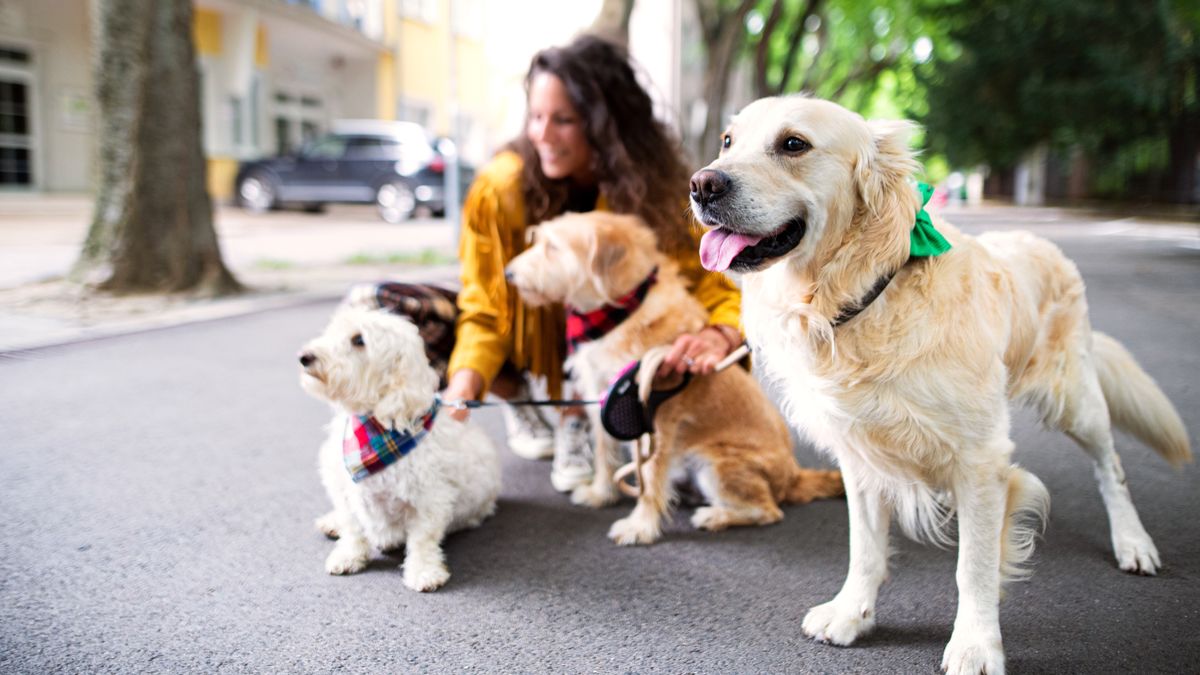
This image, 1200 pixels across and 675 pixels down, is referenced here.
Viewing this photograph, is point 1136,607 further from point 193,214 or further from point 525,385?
point 193,214

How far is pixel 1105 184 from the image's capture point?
29.3 m

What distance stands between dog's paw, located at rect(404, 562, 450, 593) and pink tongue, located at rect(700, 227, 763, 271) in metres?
1.48

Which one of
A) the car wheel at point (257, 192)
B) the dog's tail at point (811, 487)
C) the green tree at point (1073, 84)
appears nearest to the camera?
the dog's tail at point (811, 487)

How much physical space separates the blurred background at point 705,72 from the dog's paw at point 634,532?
46.4ft

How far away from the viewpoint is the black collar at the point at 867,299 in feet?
7.31

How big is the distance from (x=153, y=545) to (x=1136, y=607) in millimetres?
3510

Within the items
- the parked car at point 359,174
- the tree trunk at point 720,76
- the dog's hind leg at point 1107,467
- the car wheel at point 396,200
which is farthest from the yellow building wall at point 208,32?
the dog's hind leg at point 1107,467

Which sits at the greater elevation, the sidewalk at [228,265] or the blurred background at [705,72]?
the blurred background at [705,72]

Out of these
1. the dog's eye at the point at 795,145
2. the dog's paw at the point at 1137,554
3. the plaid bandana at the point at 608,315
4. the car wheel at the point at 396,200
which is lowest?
the dog's paw at the point at 1137,554

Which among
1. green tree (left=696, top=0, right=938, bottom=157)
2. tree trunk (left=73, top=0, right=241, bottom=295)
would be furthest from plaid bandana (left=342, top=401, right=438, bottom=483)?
green tree (left=696, top=0, right=938, bottom=157)

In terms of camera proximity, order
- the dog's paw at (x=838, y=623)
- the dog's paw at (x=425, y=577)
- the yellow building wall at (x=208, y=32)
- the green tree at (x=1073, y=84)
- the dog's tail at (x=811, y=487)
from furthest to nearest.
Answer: the green tree at (x=1073, y=84) < the yellow building wall at (x=208, y=32) < the dog's tail at (x=811, y=487) < the dog's paw at (x=425, y=577) < the dog's paw at (x=838, y=623)

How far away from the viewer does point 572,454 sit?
12.8ft

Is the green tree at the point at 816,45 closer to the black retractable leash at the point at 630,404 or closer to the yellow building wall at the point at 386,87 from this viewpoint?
the yellow building wall at the point at 386,87

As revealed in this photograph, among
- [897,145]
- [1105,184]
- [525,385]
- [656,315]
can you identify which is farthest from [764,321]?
[1105,184]
